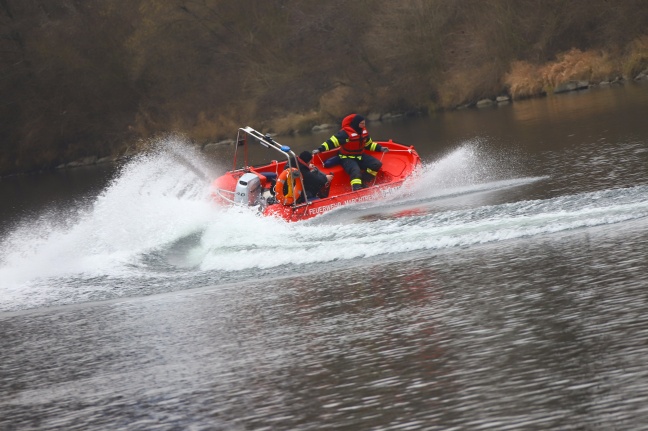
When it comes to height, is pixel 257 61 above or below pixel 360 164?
above

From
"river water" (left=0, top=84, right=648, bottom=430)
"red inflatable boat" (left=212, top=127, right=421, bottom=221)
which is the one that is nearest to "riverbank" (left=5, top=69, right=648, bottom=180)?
"red inflatable boat" (left=212, top=127, right=421, bottom=221)

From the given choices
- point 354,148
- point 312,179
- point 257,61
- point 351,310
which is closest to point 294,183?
point 312,179

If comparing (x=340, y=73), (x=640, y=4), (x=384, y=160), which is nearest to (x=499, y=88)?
(x=640, y=4)

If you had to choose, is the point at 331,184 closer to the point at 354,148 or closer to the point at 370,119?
the point at 354,148

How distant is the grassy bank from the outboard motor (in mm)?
25912

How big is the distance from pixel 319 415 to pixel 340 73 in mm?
44175

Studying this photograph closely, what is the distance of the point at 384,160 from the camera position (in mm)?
20547

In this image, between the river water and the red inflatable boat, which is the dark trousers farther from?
the river water

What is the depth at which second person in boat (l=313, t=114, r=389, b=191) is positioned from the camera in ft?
63.5

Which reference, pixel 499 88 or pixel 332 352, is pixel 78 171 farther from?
pixel 332 352

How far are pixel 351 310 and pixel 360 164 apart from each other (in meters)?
9.46

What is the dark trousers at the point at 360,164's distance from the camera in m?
19.3

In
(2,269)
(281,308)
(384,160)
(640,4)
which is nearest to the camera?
(281,308)

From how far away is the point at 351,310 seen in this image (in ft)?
Answer: 34.3
